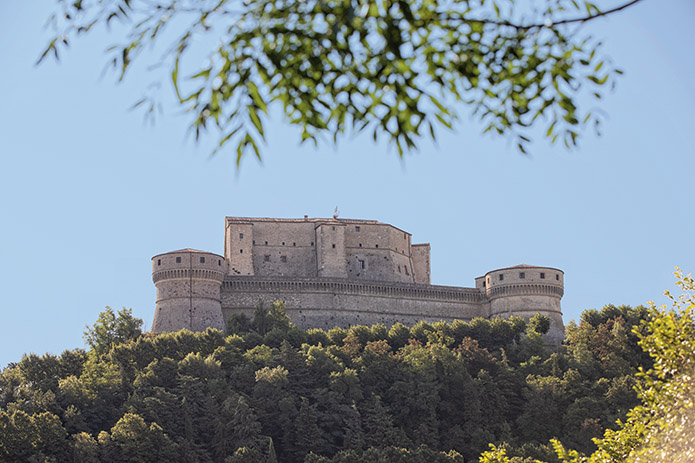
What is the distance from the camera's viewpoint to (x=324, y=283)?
210 ft

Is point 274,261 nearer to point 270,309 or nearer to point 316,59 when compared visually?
point 270,309

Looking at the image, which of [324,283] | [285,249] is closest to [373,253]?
[324,283]

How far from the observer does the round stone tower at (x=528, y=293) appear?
65750 mm

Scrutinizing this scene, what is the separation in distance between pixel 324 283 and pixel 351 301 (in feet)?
6.99

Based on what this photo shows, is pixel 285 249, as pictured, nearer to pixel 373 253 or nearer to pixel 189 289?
pixel 373 253

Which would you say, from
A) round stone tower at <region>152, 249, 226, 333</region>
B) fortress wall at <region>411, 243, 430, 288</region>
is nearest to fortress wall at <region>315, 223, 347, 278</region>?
round stone tower at <region>152, 249, 226, 333</region>

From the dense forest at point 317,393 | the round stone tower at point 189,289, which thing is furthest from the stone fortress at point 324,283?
the dense forest at point 317,393

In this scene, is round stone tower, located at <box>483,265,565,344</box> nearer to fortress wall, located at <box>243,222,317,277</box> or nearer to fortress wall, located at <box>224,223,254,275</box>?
fortress wall, located at <box>243,222,317,277</box>

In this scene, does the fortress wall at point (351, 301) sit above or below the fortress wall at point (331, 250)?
below

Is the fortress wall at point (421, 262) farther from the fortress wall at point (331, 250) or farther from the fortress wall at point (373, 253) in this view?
the fortress wall at point (331, 250)

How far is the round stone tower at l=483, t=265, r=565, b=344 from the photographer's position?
216ft

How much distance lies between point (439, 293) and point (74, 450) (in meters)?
26.4

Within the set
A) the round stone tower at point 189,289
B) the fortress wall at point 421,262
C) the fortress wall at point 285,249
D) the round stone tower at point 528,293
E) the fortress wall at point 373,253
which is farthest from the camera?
the fortress wall at point 421,262

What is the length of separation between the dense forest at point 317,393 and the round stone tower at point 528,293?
65.1 inches
